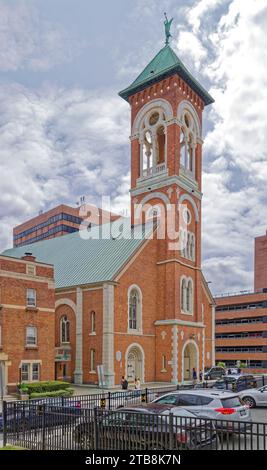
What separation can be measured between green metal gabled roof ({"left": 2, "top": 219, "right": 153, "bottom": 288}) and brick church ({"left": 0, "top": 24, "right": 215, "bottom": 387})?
13cm

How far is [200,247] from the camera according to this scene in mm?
48344

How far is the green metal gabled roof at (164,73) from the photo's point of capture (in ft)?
154

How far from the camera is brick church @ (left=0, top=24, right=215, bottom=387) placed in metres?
34.6

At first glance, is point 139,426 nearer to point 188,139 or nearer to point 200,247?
point 200,247

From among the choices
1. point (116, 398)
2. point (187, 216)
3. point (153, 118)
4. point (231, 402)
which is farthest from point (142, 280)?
point (231, 402)

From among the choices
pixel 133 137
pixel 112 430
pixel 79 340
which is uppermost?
pixel 133 137

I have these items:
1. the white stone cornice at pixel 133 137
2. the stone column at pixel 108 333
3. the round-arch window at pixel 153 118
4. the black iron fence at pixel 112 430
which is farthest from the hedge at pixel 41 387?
the round-arch window at pixel 153 118

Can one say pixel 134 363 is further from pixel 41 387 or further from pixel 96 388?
pixel 41 387

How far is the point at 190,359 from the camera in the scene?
45531 mm

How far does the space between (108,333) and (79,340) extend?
368cm

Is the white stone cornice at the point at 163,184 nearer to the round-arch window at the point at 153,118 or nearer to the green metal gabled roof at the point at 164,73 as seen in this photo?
the round-arch window at the point at 153,118

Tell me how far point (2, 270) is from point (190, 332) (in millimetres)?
20231

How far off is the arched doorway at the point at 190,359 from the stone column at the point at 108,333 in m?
9.77
